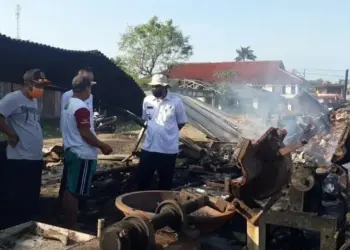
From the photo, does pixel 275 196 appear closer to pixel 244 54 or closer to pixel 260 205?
pixel 260 205

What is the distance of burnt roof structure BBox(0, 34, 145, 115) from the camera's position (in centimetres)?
512

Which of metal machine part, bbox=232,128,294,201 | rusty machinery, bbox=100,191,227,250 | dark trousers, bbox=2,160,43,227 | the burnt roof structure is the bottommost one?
dark trousers, bbox=2,160,43,227

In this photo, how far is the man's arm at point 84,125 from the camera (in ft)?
14.3

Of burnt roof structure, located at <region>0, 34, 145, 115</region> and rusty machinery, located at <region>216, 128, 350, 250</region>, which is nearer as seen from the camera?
rusty machinery, located at <region>216, 128, 350, 250</region>

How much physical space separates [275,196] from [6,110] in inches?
105

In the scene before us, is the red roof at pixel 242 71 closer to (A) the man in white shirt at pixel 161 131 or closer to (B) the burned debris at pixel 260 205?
(A) the man in white shirt at pixel 161 131

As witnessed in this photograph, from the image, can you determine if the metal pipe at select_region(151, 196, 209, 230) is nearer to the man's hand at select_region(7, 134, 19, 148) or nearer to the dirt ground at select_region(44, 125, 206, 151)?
the man's hand at select_region(7, 134, 19, 148)

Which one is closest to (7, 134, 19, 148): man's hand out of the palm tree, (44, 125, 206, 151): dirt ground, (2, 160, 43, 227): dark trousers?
(2, 160, 43, 227): dark trousers

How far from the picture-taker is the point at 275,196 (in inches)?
138

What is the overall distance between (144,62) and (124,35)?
3898 millimetres

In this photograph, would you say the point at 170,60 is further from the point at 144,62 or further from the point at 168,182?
the point at 168,182

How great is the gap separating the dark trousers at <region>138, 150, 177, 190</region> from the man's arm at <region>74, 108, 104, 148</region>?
3.81ft

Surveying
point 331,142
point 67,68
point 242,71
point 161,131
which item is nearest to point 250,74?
point 242,71

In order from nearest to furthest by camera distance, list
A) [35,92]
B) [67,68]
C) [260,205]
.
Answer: [260,205]
[35,92]
[67,68]
